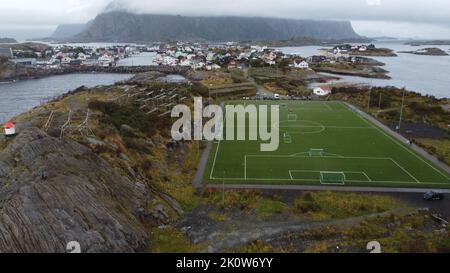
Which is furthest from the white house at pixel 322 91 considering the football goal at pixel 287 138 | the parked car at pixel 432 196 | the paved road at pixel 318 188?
the parked car at pixel 432 196

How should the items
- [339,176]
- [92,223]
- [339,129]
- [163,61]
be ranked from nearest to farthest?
1. [92,223]
2. [339,176]
3. [339,129]
4. [163,61]

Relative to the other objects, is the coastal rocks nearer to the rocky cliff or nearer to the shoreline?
the rocky cliff

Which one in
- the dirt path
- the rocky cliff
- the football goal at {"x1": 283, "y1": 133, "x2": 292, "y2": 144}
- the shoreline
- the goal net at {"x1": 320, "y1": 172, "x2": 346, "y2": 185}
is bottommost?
the shoreline

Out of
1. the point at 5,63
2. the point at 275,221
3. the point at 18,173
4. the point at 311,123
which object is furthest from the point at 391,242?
the point at 5,63

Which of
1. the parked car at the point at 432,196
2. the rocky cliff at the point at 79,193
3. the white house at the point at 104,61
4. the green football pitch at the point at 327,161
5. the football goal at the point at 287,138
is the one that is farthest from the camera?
the white house at the point at 104,61

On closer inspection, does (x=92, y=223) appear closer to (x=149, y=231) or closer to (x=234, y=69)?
(x=149, y=231)

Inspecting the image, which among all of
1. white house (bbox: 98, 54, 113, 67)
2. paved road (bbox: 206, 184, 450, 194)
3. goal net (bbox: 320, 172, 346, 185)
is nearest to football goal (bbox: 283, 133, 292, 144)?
goal net (bbox: 320, 172, 346, 185)

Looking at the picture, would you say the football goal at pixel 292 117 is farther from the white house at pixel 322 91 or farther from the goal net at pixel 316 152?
the white house at pixel 322 91
